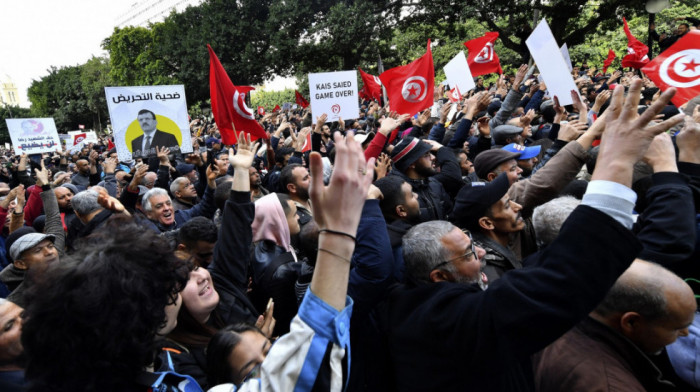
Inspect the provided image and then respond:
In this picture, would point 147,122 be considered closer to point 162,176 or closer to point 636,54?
point 162,176

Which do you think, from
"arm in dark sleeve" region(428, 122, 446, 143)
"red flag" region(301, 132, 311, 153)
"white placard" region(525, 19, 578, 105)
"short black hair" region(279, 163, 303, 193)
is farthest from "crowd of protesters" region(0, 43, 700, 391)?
"red flag" region(301, 132, 311, 153)

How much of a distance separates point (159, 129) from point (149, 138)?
0.62ft

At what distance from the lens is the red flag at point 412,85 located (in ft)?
22.2

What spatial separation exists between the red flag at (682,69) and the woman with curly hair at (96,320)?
14.1ft

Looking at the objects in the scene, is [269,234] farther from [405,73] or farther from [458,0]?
[458,0]

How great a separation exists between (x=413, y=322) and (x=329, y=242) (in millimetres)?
698

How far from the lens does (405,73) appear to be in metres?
7.13

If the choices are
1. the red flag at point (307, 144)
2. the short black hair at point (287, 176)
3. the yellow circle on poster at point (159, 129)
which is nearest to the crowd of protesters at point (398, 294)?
the short black hair at point (287, 176)

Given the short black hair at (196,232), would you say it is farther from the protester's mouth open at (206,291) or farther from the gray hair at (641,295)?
the gray hair at (641,295)

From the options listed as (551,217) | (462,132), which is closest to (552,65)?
(462,132)

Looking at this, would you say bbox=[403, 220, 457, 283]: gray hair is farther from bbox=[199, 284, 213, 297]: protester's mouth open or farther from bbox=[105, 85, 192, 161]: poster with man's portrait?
bbox=[105, 85, 192, 161]: poster with man's portrait

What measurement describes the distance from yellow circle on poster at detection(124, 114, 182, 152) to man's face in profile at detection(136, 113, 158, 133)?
0.04m

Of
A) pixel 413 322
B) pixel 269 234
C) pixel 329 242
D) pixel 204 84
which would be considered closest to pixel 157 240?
pixel 329 242

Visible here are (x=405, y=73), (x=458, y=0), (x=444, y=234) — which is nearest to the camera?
(x=444, y=234)
